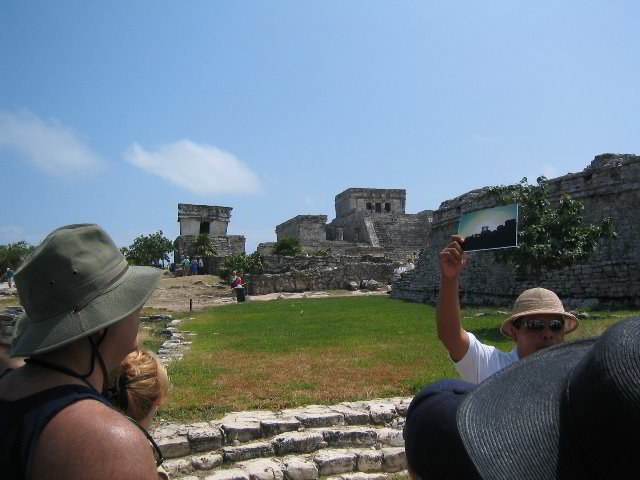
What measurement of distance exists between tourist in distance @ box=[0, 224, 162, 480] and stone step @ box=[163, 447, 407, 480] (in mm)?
3580

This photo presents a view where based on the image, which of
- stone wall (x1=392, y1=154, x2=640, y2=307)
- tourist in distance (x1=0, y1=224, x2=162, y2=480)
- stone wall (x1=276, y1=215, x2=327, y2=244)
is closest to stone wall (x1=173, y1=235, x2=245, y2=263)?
stone wall (x1=276, y1=215, x2=327, y2=244)

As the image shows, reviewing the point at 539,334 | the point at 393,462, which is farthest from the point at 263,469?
the point at 539,334

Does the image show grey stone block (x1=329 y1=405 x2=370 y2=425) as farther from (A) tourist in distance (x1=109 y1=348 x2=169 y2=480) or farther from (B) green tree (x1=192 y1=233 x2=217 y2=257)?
(B) green tree (x1=192 y1=233 x2=217 y2=257)

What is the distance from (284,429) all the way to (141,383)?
3315 millimetres

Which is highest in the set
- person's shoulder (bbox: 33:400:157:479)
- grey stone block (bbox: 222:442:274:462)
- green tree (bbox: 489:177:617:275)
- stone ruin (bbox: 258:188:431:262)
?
stone ruin (bbox: 258:188:431:262)

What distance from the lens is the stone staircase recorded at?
5.20m

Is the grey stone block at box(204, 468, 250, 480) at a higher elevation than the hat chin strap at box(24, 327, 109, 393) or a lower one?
lower

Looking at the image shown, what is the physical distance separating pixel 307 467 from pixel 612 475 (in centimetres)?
443

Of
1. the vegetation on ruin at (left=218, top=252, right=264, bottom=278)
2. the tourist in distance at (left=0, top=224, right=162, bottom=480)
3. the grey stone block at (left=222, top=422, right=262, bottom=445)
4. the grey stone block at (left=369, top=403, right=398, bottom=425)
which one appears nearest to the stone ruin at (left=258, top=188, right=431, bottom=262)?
the vegetation on ruin at (left=218, top=252, right=264, bottom=278)

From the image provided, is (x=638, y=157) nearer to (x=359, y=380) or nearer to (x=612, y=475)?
(x=359, y=380)

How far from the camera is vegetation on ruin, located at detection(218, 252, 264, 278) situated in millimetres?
31078

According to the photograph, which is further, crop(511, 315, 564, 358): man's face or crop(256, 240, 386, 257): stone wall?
crop(256, 240, 386, 257): stone wall

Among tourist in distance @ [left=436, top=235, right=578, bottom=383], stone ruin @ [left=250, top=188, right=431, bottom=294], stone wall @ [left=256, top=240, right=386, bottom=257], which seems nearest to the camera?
tourist in distance @ [left=436, top=235, right=578, bottom=383]

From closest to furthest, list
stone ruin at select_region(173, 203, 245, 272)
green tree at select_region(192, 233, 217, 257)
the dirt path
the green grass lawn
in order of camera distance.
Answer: the green grass lawn
the dirt path
green tree at select_region(192, 233, 217, 257)
stone ruin at select_region(173, 203, 245, 272)
